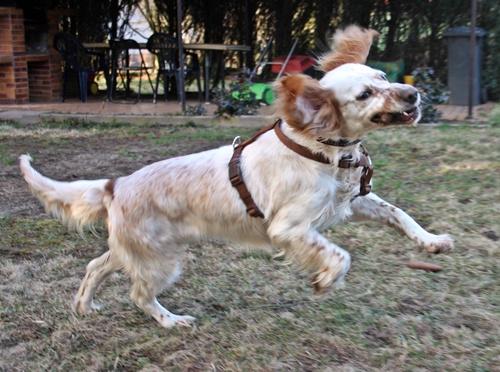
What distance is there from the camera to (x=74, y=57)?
11828mm

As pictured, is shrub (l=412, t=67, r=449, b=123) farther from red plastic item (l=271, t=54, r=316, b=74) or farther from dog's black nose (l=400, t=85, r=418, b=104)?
dog's black nose (l=400, t=85, r=418, b=104)

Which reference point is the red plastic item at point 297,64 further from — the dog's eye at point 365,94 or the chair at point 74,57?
the dog's eye at point 365,94

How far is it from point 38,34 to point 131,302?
32.3 feet

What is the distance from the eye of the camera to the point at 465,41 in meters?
10.6

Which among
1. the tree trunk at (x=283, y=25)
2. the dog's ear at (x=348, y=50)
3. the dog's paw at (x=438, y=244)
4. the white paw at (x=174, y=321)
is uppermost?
the tree trunk at (x=283, y=25)

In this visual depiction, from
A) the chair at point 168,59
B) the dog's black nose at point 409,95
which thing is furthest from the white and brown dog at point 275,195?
the chair at point 168,59

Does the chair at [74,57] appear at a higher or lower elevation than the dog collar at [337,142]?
higher

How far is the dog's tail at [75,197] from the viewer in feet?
11.6

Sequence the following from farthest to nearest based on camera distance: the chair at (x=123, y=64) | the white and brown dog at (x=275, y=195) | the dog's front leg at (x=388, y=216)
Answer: the chair at (x=123, y=64), the dog's front leg at (x=388, y=216), the white and brown dog at (x=275, y=195)

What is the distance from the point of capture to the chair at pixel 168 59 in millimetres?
11203

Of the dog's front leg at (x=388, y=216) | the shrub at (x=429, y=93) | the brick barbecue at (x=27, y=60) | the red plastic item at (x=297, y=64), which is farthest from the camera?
the red plastic item at (x=297, y=64)

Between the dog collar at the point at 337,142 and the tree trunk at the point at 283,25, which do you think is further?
the tree trunk at the point at 283,25

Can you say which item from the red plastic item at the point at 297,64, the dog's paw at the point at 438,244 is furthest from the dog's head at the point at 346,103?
the red plastic item at the point at 297,64

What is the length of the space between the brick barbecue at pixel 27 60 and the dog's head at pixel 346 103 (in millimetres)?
9505
